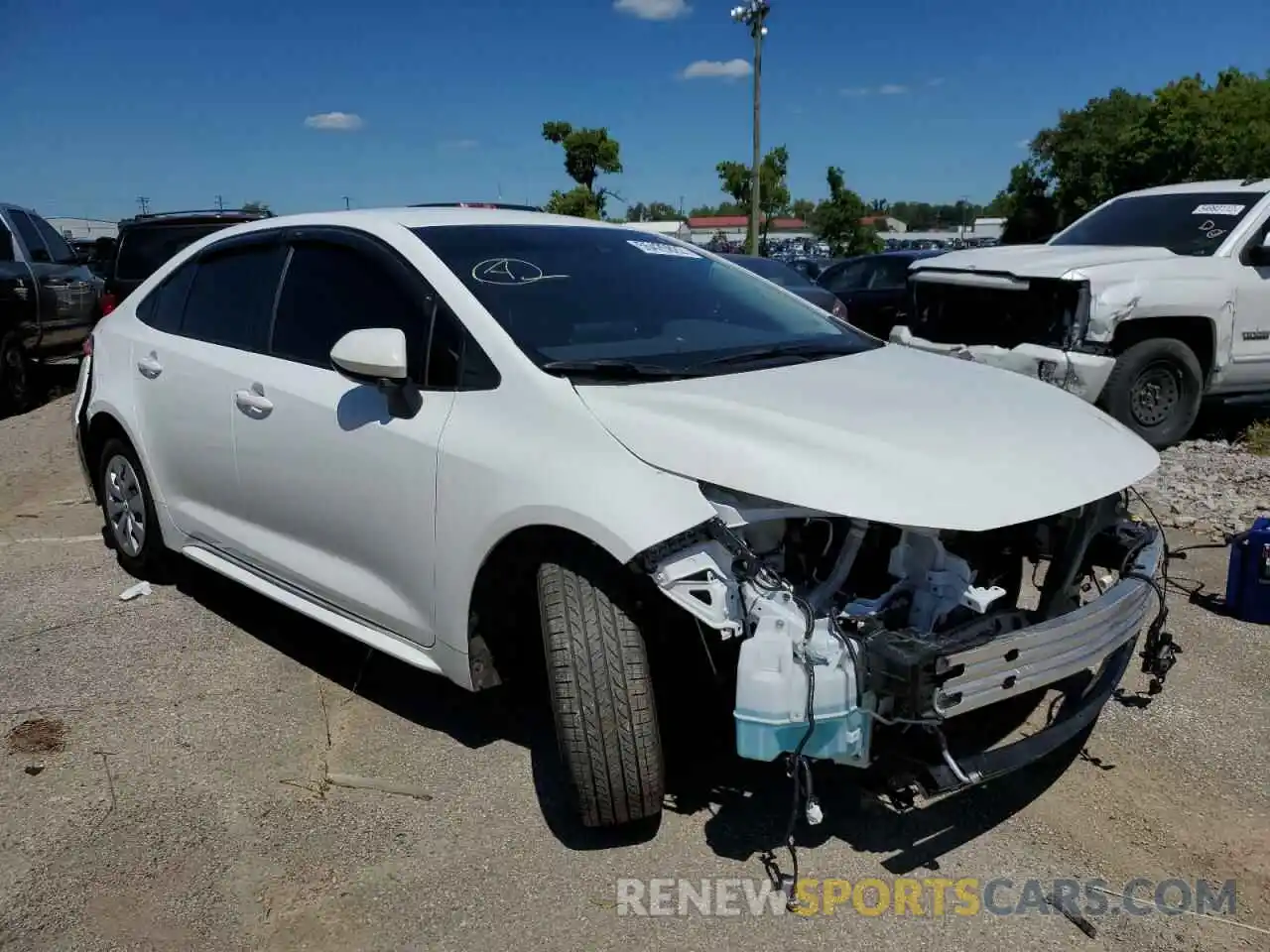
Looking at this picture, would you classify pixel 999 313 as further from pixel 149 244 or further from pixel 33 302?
pixel 33 302

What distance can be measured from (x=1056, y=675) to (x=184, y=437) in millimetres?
3328

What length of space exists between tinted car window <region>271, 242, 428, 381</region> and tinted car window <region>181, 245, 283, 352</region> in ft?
0.39

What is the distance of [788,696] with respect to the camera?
8.13ft

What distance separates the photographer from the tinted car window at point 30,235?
10.5 meters

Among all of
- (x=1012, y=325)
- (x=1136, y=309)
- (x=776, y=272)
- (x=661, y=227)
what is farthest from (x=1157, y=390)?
(x=661, y=227)

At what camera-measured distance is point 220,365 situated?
4.11 meters

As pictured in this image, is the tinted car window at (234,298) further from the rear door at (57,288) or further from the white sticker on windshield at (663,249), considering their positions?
the rear door at (57,288)

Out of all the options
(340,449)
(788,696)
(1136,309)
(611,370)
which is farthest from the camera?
(1136,309)

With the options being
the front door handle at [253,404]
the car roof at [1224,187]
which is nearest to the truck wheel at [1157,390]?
the car roof at [1224,187]

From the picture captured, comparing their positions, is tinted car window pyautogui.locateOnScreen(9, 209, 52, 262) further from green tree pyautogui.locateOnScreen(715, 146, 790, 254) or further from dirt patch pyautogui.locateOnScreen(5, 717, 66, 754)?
green tree pyautogui.locateOnScreen(715, 146, 790, 254)

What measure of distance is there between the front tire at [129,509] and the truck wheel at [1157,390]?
5.74 m

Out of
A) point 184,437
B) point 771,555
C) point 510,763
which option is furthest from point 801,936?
point 184,437

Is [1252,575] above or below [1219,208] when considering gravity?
below

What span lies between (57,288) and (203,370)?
25.1ft
